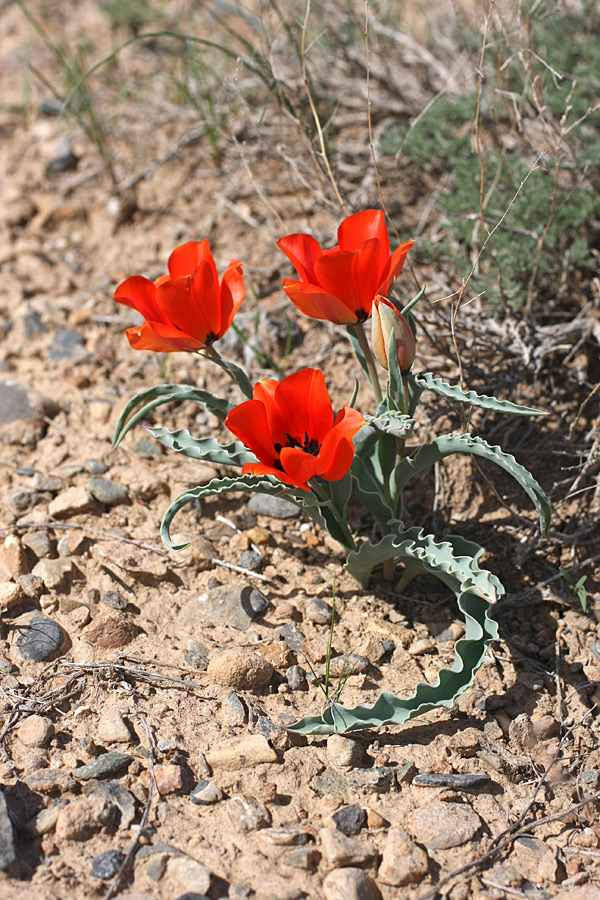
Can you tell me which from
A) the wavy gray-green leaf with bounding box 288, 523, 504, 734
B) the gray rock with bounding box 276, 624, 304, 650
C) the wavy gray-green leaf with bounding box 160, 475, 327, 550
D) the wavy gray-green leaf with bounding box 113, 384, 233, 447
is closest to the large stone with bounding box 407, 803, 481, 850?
the wavy gray-green leaf with bounding box 288, 523, 504, 734

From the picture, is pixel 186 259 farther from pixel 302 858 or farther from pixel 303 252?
pixel 302 858

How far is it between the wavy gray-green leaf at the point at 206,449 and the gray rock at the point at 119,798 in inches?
32.8

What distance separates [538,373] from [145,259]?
6.49ft

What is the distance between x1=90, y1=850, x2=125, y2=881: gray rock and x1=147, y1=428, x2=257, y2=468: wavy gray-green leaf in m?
0.96

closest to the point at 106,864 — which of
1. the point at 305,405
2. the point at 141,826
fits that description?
the point at 141,826

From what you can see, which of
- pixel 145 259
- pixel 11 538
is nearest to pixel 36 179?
pixel 145 259

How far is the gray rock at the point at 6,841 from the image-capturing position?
1649mm

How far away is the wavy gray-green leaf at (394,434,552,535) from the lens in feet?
6.32

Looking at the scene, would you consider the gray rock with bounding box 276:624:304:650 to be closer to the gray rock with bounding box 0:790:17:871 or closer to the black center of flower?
the black center of flower

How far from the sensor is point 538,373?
9.41 feet

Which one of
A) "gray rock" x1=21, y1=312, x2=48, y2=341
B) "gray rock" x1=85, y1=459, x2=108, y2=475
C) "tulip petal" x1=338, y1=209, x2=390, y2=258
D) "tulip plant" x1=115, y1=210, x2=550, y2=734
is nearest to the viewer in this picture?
"tulip plant" x1=115, y1=210, x2=550, y2=734

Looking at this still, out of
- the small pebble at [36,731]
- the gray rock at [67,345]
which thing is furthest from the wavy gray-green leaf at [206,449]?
the gray rock at [67,345]

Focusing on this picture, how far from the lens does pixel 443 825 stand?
1.85 meters

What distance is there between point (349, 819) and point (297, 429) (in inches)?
37.3
